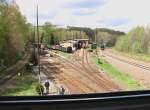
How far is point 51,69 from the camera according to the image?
3.11ft

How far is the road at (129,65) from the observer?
100 centimetres

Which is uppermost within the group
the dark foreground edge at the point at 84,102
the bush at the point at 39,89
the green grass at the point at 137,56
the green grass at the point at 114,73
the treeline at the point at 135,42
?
the treeline at the point at 135,42

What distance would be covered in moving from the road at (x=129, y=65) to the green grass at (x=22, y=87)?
328 mm

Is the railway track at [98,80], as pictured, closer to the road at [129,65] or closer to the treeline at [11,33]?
the road at [129,65]

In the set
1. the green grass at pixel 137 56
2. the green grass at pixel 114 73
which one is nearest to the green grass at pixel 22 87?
the green grass at pixel 114 73

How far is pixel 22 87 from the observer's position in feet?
2.78

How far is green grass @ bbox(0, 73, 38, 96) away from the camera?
0.79m

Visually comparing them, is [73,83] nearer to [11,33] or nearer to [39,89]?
[39,89]

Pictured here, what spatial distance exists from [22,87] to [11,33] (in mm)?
190

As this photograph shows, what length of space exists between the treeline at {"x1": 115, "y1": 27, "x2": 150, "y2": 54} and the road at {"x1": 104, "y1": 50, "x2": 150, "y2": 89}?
0.04 meters

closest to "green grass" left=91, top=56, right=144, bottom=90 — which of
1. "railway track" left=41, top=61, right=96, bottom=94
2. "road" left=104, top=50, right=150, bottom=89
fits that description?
"road" left=104, top=50, right=150, bottom=89

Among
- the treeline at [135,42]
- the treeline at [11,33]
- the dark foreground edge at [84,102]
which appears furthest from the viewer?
the treeline at [135,42]

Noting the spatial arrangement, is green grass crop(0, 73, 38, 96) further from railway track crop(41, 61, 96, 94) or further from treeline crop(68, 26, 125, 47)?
treeline crop(68, 26, 125, 47)

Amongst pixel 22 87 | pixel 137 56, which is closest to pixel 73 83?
pixel 22 87
